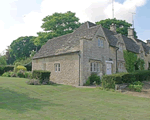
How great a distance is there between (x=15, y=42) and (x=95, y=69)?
53451mm

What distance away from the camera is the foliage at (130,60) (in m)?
26.9

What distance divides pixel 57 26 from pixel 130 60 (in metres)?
21.4

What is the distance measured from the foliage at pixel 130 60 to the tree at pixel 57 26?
58.5 feet

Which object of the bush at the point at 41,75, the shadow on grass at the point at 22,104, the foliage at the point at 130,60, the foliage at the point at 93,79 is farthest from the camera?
the foliage at the point at 130,60

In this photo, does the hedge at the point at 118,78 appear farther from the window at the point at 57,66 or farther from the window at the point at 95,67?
the window at the point at 57,66

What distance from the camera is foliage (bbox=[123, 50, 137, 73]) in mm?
26938

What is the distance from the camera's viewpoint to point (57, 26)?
41.4 metres

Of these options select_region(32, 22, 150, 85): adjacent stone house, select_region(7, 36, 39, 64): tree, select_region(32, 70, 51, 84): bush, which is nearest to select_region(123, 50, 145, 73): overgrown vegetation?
select_region(32, 22, 150, 85): adjacent stone house

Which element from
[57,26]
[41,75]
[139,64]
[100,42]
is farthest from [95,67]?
[57,26]

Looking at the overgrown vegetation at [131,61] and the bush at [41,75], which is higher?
the overgrown vegetation at [131,61]

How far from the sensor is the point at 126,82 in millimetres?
16672

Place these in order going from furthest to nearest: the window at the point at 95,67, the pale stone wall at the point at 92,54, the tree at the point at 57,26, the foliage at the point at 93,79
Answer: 1. the tree at the point at 57,26
2. the window at the point at 95,67
3. the foliage at the point at 93,79
4. the pale stone wall at the point at 92,54

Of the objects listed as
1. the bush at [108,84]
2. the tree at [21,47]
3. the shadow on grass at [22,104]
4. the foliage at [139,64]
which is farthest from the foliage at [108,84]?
the tree at [21,47]

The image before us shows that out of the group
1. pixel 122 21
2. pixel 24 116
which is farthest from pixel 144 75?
pixel 122 21
